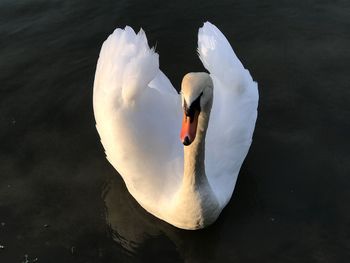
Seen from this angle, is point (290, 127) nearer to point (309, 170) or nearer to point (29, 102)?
point (309, 170)

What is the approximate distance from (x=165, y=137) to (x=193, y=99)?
1625 millimetres

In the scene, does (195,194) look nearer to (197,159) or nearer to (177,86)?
(197,159)

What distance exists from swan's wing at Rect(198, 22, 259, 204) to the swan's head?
4.55 ft

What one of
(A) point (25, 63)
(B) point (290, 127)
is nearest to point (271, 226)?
(B) point (290, 127)

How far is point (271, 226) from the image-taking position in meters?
6.43

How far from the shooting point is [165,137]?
6160mm

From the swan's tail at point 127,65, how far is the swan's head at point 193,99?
1318 mm

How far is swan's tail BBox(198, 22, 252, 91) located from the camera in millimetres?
6496

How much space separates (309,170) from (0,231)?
4.01m

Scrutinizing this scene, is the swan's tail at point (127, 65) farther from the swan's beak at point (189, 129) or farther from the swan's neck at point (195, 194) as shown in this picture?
the swan's beak at point (189, 129)

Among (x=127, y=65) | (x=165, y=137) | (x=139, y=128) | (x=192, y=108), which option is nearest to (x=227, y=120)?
(x=165, y=137)

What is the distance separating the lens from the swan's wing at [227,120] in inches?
240

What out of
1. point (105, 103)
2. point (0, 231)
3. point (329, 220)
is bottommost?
point (329, 220)

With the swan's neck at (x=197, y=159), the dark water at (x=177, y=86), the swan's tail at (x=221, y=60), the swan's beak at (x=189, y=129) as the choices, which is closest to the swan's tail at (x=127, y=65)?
the swan's tail at (x=221, y=60)
